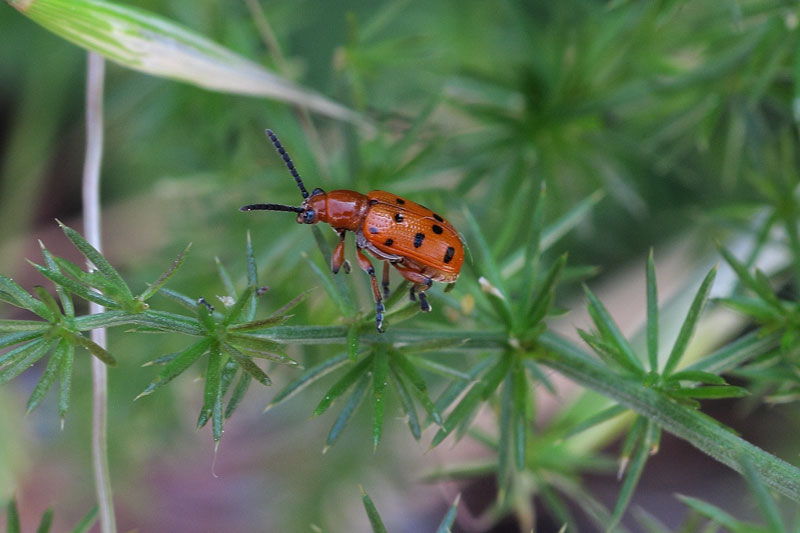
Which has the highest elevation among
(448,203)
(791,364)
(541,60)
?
(541,60)

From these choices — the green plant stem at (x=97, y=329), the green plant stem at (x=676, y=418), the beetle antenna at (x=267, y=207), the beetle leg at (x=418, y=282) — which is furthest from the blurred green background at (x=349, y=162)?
the green plant stem at (x=97, y=329)

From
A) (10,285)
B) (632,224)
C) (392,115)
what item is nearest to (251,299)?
(10,285)

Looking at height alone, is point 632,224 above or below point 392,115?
above

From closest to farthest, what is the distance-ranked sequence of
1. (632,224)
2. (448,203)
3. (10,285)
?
1. (10,285)
2. (448,203)
3. (632,224)

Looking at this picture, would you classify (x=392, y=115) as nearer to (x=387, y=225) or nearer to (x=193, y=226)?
(x=387, y=225)

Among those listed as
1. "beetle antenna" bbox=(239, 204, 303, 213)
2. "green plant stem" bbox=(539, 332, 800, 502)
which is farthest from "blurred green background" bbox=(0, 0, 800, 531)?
"beetle antenna" bbox=(239, 204, 303, 213)

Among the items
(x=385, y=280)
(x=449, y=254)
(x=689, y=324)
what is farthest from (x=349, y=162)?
(x=689, y=324)
